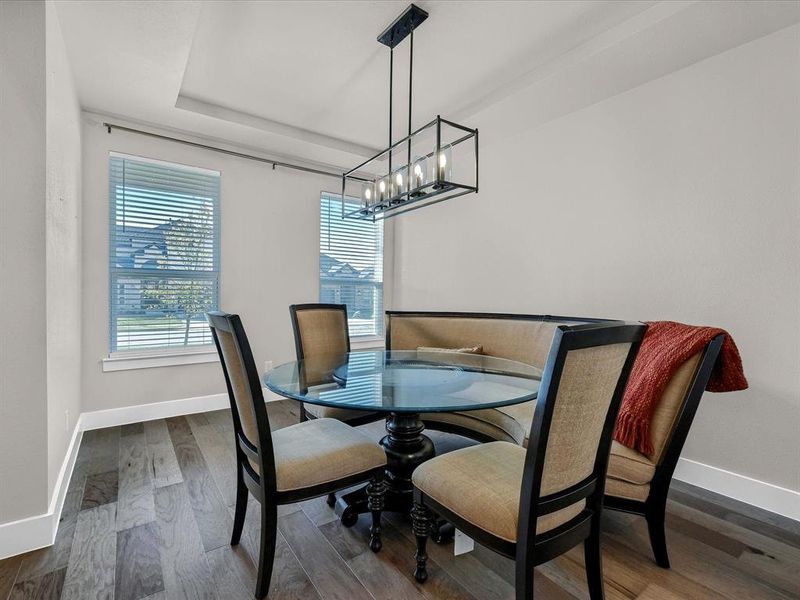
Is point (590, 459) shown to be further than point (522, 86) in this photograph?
No

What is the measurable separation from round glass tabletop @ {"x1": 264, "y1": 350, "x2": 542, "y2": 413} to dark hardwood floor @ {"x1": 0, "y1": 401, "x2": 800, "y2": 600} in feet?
2.13

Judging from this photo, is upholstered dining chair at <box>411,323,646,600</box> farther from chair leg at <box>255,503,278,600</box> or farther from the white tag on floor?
chair leg at <box>255,503,278,600</box>

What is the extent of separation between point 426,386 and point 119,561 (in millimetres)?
1422

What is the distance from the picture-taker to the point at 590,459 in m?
1.21

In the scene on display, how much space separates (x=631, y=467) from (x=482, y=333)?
1.64 m

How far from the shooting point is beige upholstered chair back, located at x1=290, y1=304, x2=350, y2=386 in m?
2.68

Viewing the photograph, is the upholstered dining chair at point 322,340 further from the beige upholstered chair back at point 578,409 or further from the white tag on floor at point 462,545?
the beige upholstered chair back at point 578,409

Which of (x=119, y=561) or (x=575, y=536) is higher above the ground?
(x=575, y=536)

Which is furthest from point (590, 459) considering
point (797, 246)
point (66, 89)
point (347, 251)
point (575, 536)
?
point (347, 251)

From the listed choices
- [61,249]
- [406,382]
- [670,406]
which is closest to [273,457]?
[406,382]

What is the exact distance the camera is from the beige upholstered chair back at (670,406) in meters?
1.56

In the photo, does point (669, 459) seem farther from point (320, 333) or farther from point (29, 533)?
point (29, 533)

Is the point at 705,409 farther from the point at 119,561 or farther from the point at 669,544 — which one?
the point at 119,561

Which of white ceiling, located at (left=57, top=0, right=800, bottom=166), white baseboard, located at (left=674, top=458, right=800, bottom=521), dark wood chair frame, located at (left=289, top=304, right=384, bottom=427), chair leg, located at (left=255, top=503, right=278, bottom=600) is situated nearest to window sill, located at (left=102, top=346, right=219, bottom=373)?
dark wood chair frame, located at (left=289, top=304, right=384, bottom=427)
